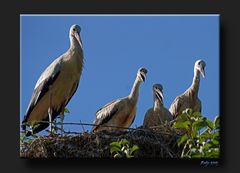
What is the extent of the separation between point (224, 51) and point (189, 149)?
0.70 metres

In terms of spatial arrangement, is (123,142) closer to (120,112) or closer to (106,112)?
(106,112)

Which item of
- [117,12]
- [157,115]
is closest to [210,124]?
[117,12]

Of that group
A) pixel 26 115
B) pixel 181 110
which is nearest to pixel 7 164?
pixel 26 115

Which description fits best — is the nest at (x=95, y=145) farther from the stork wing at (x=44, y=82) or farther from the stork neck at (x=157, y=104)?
the stork neck at (x=157, y=104)

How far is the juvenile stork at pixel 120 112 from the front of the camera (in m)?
7.02

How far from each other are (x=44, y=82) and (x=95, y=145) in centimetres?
68

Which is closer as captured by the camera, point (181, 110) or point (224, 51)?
point (224, 51)

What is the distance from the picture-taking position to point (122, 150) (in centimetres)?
664

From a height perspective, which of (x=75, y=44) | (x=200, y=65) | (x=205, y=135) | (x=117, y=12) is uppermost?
(x=117, y=12)

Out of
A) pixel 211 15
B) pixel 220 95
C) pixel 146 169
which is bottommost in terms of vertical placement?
pixel 146 169

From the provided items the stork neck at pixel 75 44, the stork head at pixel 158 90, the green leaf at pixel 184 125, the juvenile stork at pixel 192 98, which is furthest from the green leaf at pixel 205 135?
the stork neck at pixel 75 44

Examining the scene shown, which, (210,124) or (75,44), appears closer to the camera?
(210,124)

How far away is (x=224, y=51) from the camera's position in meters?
6.68

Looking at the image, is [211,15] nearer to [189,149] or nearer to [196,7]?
[196,7]
